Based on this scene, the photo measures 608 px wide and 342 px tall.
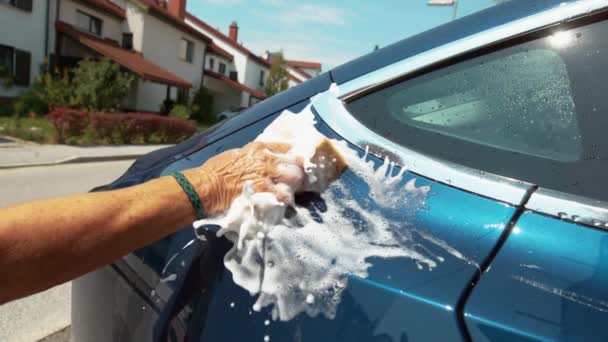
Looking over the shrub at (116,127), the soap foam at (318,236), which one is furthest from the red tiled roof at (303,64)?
the soap foam at (318,236)

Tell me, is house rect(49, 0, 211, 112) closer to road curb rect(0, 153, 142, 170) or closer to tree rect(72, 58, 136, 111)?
tree rect(72, 58, 136, 111)

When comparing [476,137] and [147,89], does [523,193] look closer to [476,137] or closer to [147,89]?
[476,137]

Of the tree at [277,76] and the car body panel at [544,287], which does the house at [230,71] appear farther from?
the car body panel at [544,287]

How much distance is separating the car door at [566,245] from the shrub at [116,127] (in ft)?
38.3

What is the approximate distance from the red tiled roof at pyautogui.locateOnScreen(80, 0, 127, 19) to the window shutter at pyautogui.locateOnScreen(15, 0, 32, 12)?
2.47 metres

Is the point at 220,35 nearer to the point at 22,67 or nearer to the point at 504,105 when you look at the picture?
the point at 22,67

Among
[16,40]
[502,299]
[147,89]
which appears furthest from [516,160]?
[147,89]

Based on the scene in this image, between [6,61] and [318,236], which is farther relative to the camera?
[6,61]

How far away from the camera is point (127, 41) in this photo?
64.5 feet

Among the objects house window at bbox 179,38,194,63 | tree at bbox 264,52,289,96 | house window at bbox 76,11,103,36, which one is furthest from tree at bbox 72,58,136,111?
tree at bbox 264,52,289,96

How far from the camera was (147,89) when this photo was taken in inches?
781

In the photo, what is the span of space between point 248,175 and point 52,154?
9561 mm

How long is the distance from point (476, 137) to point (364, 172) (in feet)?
0.91

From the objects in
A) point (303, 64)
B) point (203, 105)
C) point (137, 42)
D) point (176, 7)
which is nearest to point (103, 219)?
point (137, 42)
